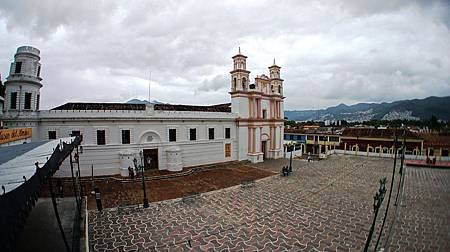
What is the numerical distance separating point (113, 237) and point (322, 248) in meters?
8.73

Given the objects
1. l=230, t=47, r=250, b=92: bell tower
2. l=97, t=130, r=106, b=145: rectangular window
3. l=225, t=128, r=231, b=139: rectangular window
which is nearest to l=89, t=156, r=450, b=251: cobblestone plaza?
l=97, t=130, r=106, b=145: rectangular window

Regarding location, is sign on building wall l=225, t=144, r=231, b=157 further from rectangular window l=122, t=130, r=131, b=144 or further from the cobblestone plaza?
rectangular window l=122, t=130, r=131, b=144

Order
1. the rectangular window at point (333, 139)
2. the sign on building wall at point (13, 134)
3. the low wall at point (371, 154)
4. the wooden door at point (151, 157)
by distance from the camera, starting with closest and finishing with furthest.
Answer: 1. the sign on building wall at point (13, 134)
2. the wooden door at point (151, 157)
3. the low wall at point (371, 154)
4. the rectangular window at point (333, 139)

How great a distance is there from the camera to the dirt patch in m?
15.3

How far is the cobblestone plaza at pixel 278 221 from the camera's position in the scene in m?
9.94

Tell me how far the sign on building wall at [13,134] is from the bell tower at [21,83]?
2803mm

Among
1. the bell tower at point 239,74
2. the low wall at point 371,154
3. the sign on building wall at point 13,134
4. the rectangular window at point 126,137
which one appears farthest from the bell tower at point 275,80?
the sign on building wall at point 13,134

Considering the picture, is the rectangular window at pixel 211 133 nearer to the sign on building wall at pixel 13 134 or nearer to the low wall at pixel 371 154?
the sign on building wall at pixel 13 134

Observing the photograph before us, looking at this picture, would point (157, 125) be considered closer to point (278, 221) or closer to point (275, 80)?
point (278, 221)

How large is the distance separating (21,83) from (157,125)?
1104 centimetres

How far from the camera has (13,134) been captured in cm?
1459

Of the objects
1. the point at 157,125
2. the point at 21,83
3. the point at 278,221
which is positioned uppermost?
the point at 21,83

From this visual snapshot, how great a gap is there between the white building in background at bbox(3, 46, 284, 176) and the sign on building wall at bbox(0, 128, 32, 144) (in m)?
2.26

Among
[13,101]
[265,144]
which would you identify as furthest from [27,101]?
[265,144]
